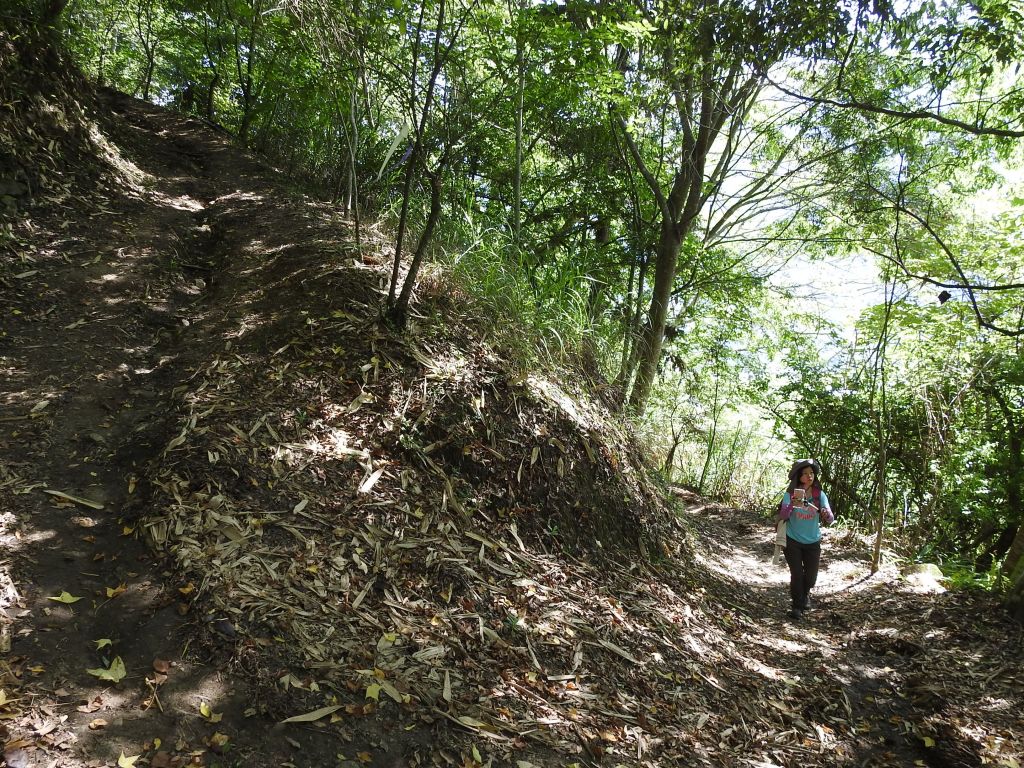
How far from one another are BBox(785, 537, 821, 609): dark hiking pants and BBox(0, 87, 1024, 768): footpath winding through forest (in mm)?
210

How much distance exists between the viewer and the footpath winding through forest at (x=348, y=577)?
2.39 meters

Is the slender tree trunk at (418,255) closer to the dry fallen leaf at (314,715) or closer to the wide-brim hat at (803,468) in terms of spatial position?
the dry fallen leaf at (314,715)

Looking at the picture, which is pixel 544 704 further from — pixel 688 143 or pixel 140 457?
pixel 688 143

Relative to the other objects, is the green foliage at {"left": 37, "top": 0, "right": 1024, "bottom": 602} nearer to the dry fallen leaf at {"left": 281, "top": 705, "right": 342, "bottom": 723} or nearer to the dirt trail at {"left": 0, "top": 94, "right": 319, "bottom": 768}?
the dirt trail at {"left": 0, "top": 94, "right": 319, "bottom": 768}

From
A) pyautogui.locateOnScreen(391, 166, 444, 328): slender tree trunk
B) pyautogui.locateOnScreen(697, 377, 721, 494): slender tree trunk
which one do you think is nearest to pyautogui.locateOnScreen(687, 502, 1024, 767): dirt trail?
pyautogui.locateOnScreen(391, 166, 444, 328): slender tree trunk

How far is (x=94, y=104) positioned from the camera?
7.22 m

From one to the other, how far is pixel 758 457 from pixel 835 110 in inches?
235

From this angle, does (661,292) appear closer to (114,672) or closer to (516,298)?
(516,298)

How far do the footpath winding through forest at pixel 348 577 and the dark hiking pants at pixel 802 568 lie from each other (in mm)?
210

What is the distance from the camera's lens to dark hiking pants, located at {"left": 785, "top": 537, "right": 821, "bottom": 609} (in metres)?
5.43

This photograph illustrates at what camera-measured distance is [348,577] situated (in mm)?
3053

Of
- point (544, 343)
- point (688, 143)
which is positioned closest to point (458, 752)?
point (544, 343)

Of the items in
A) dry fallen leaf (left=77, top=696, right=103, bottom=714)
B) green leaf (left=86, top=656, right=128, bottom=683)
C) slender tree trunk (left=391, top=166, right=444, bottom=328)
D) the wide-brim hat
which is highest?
slender tree trunk (left=391, top=166, right=444, bottom=328)

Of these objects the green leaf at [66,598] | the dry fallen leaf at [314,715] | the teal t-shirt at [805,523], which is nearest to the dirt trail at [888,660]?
the teal t-shirt at [805,523]
